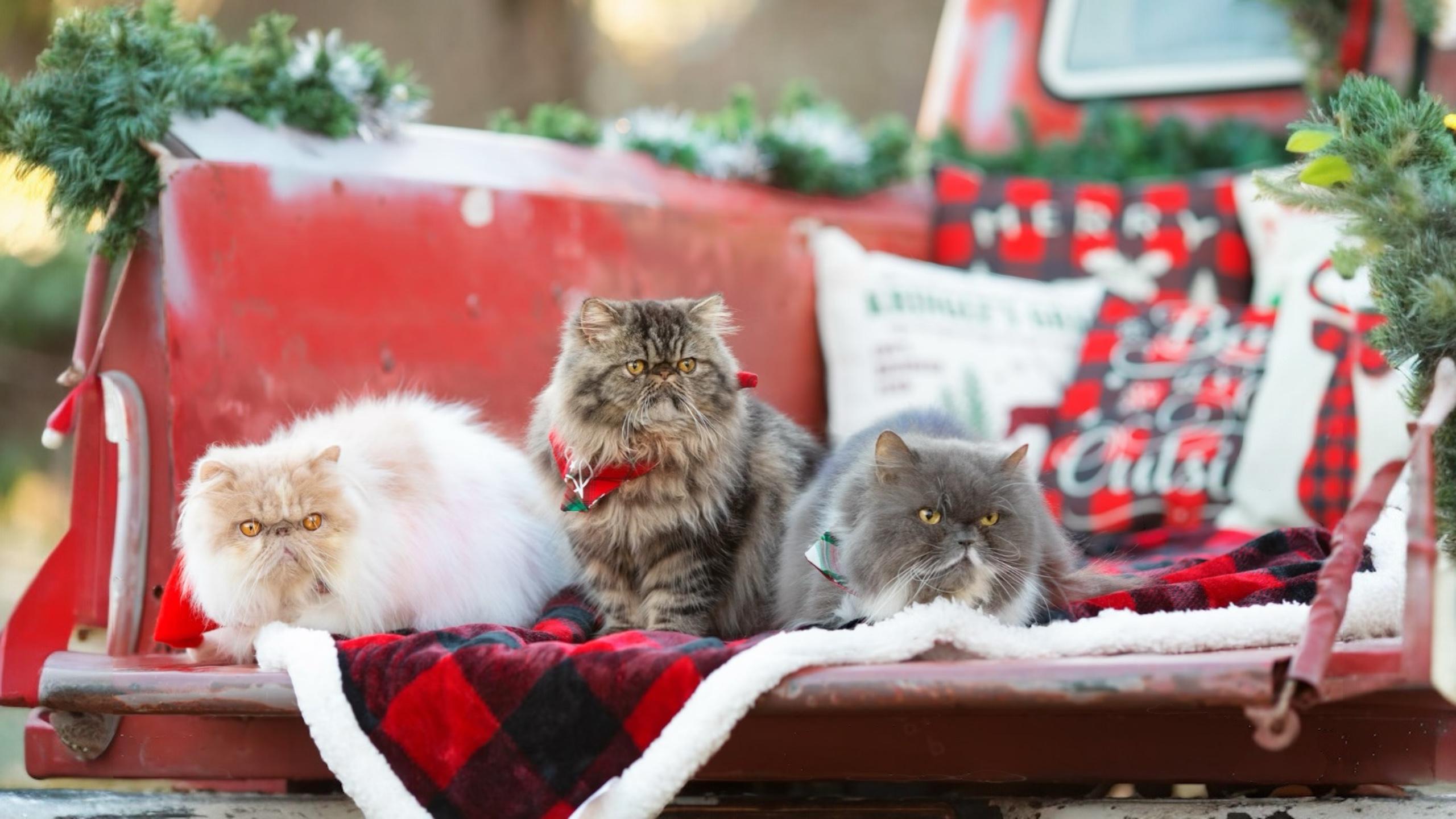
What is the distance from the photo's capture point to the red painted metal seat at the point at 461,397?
120 cm

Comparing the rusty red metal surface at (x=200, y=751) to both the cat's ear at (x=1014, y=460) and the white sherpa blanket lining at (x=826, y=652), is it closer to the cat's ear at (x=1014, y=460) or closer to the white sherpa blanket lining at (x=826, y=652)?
the white sherpa blanket lining at (x=826, y=652)

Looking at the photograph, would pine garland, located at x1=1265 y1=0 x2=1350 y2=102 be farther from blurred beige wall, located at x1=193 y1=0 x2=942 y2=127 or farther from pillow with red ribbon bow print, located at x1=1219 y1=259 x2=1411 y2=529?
blurred beige wall, located at x1=193 y1=0 x2=942 y2=127

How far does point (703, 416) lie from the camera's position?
5.57ft

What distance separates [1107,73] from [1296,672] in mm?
2651

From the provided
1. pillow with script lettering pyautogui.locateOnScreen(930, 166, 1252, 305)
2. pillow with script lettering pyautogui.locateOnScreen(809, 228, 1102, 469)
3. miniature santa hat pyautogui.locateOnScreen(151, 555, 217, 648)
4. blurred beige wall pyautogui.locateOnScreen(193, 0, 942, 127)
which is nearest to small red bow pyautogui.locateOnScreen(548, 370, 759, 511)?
miniature santa hat pyautogui.locateOnScreen(151, 555, 217, 648)

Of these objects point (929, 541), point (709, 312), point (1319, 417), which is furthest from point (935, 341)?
point (929, 541)

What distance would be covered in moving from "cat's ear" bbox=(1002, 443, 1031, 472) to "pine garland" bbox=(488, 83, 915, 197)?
140 centimetres

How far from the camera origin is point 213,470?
63.1 inches

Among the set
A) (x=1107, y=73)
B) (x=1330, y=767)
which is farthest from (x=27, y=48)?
(x=1330, y=767)

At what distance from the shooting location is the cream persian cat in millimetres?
1580

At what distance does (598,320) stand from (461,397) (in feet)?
2.15

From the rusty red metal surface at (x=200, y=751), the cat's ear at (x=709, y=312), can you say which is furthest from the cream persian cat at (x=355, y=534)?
the cat's ear at (x=709, y=312)

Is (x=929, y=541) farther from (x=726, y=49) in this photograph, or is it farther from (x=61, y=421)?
(x=726, y=49)

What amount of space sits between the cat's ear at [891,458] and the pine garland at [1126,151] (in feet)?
5.92
